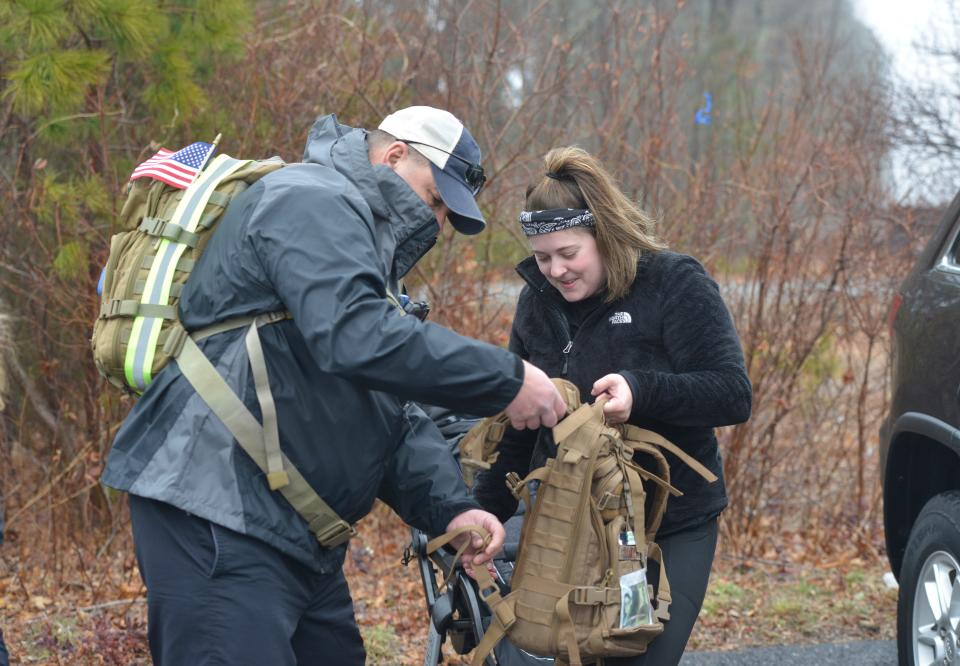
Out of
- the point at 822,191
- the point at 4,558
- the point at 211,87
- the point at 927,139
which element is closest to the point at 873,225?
the point at 822,191

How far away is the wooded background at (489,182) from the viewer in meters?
6.38

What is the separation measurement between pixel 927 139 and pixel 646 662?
→ 7357 mm

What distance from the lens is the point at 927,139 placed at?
9.25 m

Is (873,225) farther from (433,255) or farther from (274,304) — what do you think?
(274,304)

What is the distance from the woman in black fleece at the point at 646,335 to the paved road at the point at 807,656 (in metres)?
2.17

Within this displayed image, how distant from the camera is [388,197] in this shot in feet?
9.58

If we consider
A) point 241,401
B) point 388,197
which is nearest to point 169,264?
point 241,401

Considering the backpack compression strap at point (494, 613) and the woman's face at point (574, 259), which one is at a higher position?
the woman's face at point (574, 259)

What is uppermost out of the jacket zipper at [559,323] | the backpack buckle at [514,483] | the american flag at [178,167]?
the american flag at [178,167]

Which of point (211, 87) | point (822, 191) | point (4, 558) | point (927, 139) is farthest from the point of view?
point (927, 139)

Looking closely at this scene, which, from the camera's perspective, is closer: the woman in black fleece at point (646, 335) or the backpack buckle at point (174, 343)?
the backpack buckle at point (174, 343)

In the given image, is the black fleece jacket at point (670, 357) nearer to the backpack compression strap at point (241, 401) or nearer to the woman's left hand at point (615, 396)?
the woman's left hand at point (615, 396)

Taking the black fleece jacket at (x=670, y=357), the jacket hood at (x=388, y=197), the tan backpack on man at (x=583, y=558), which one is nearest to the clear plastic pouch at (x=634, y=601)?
the tan backpack on man at (x=583, y=558)

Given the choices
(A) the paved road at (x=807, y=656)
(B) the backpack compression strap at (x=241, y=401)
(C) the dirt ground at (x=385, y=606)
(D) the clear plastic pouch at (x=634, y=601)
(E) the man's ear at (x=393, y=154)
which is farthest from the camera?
(A) the paved road at (x=807, y=656)
